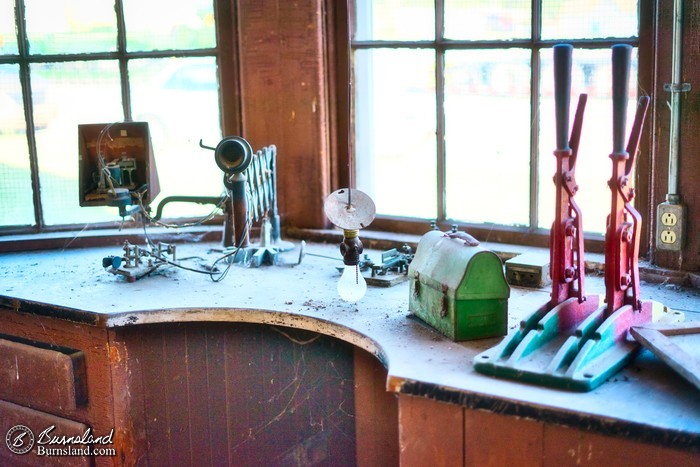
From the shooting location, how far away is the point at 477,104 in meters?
3.18

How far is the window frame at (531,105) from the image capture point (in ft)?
9.27

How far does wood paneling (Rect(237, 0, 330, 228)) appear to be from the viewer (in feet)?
11.1

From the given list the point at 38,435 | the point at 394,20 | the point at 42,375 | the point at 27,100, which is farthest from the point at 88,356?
the point at 394,20

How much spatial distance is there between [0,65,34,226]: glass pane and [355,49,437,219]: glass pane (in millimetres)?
1369

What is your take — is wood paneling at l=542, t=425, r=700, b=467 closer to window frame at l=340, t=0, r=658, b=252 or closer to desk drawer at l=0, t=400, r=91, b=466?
window frame at l=340, t=0, r=658, b=252

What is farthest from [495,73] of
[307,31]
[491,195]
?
[307,31]

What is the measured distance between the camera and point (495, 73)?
3119mm

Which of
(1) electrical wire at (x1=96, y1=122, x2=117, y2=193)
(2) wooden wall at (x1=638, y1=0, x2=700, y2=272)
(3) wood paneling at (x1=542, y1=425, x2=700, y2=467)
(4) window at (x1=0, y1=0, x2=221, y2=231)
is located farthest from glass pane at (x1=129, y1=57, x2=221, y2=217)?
(3) wood paneling at (x1=542, y1=425, x2=700, y2=467)

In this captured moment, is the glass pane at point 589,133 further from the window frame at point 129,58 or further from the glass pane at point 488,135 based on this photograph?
the window frame at point 129,58

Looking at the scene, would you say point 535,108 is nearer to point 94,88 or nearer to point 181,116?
point 181,116

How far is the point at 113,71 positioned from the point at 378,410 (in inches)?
70.8

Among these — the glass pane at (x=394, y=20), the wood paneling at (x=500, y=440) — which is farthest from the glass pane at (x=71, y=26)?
the wood paneling at (x=500, y=440)

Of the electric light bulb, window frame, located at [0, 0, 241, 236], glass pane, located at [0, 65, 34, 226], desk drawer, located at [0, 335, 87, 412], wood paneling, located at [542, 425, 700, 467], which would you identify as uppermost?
window frame, located at [0, 0, 241, 236]

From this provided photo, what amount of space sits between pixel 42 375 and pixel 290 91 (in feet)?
4.62
